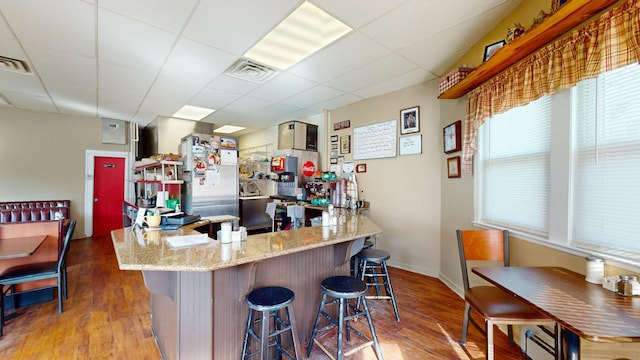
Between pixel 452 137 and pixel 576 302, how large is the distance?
2.13 meters

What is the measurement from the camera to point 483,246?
2.08 metres

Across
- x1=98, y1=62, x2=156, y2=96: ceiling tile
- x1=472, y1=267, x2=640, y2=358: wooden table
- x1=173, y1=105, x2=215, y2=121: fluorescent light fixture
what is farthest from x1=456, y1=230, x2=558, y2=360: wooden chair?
x1=173, y1=105, x2=215, y2=121: fluorescent light fixture

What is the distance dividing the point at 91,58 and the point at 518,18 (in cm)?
427

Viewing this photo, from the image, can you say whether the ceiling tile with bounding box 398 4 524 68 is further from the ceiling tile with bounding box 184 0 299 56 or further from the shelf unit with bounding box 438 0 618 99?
the ceiling tile with bounding box 184 0 299 56

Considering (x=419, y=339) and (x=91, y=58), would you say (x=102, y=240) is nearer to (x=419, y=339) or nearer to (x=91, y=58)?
(x=91, y=58)

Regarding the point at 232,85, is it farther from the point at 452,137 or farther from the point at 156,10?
the point at 452,137

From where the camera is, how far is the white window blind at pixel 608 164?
136 cm

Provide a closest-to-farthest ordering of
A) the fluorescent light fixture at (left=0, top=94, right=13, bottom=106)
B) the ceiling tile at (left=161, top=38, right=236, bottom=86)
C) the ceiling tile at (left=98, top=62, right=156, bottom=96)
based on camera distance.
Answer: the ceiling tile at (left=161, top=38, right=236, bottom=86) → the ceiling tile at (left=98, top=62, right=156, bottom=96) → the fluorescent light fixture at (left=0, top=94, right=13, bottom=106)

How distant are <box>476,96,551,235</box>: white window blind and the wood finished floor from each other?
1.01 meters

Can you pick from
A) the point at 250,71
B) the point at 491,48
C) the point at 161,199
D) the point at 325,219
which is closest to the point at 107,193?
the point at 161,199

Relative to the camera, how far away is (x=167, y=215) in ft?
8.23

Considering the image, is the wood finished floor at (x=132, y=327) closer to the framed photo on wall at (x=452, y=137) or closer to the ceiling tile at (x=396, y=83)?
the framed photo on wall at (x=452, y=137)

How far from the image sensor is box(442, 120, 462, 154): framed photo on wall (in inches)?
113

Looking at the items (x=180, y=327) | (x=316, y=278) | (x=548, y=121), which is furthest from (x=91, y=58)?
(x=548, y=121)
